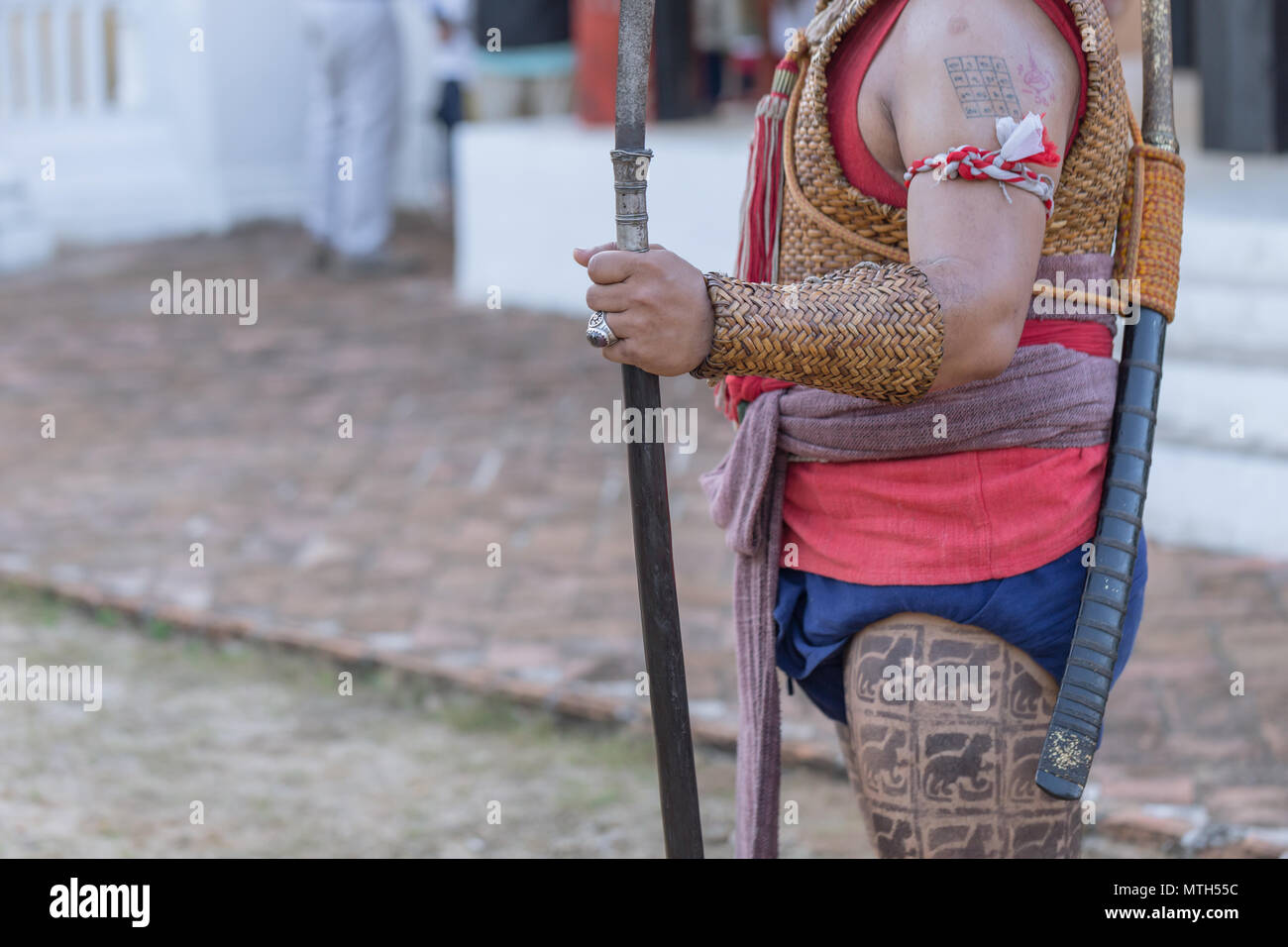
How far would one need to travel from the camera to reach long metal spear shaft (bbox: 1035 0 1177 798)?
1.73m

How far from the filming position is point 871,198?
1727 mm

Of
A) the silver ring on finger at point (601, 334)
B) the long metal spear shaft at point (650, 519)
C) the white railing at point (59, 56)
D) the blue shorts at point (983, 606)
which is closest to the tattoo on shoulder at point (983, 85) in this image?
the long metal spear shaft at point (650, 519)

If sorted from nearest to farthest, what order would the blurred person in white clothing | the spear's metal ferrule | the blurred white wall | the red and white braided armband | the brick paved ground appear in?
1. the red and white braided armband
2. the spear's metal ferrule
3. the brick paved ground
4. the blurred person in white clothing
5. the blurred white wall

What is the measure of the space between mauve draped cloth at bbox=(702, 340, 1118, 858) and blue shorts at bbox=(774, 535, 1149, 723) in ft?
0.24

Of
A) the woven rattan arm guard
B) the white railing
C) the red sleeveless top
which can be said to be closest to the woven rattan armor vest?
the red sleeveless top

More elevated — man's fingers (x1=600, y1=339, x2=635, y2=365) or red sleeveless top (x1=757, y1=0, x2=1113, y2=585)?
man's fingers (x1=600, y1=339, x2=635, y2=365)

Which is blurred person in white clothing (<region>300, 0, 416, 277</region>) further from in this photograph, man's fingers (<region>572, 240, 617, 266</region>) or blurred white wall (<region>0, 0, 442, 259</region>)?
man's fingers (<region>572, 240, 617, 266</region>)

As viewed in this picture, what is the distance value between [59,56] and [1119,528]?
35.6ft

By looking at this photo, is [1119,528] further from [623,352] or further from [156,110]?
[156,110]

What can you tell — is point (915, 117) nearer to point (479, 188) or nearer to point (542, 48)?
point (479, 188)

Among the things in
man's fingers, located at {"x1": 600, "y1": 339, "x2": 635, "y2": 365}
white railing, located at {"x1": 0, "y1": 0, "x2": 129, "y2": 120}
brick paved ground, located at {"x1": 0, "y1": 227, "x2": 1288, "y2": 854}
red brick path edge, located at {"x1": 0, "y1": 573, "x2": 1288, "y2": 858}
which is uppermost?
white railing, located at {"x1": 0, "y1": 0, "x2": 129, "y2": 120}

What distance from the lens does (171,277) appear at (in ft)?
31.8

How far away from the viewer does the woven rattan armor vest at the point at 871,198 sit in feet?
5.55
